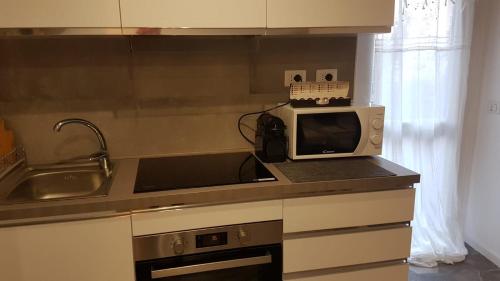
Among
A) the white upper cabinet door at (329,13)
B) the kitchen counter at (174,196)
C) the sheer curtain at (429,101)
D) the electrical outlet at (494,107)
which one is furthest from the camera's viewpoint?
the electrical outlet at (494,107)

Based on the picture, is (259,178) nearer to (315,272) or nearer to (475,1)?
(315,272)

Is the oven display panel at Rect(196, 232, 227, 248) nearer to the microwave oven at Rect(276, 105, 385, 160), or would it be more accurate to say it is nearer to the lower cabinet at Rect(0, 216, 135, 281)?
the lower cabinet at Rect(0, 216, 135, 281)

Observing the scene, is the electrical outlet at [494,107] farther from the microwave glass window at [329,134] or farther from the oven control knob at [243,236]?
the oven control knob at [243,236]

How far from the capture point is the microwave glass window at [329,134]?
1679 millimetres

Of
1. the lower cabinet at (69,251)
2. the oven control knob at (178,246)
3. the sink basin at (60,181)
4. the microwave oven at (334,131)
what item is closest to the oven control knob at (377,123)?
the microwave oven at (334,131)

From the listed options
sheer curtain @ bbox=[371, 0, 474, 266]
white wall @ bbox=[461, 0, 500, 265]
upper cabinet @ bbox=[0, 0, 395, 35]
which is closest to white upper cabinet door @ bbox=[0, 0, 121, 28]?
upper cabinet @ bbox=[0, 0, 395, 35]

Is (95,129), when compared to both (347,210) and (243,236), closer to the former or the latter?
(243,236)

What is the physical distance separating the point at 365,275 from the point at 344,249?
175mm

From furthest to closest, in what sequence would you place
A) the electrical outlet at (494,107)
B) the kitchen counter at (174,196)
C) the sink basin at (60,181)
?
1. the electrical outlet at (494,107)
2. the sink basin at (60,181)
3. the kitchen counter at (174,196)

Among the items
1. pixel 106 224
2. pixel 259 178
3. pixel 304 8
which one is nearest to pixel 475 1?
pixel 304 8

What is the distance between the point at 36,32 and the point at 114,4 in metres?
0.31

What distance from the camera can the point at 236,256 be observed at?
4.70 ft

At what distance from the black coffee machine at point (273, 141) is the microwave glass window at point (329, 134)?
0.07 m

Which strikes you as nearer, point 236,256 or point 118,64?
point 236,256
